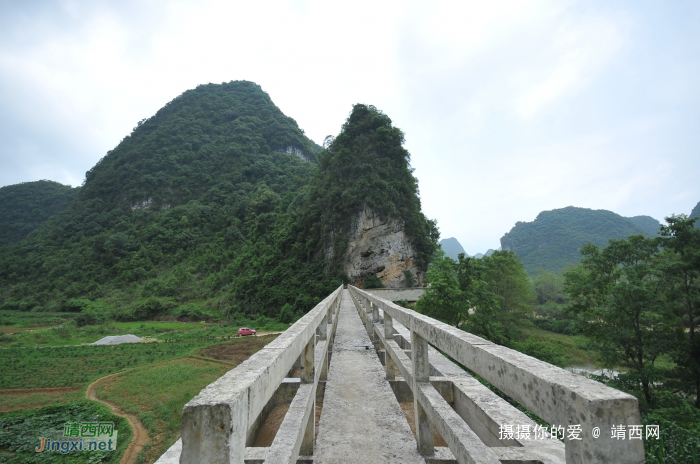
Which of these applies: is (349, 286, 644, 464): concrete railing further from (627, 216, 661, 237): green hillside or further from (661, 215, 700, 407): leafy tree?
(627, 216, 661, 237): green hillside

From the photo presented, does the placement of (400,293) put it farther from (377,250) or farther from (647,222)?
(647,222)

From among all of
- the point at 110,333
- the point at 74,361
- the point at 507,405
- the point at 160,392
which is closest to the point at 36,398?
the point at 160,392

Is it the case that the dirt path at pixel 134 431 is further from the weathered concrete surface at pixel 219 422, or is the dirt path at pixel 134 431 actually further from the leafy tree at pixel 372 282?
the leafy tree at pixel 372 282

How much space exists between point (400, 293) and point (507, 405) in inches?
1058

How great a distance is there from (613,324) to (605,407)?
20.1 meters

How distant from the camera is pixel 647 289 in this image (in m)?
13.7

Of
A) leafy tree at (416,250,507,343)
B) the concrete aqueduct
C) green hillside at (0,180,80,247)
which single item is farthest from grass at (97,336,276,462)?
green hillside at (0,180,80,247)

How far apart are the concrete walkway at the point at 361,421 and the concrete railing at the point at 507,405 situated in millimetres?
327

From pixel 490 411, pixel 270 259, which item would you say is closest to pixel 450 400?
pixel 490 411

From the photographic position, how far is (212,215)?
5769 cm

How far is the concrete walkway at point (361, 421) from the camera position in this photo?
243 centimetres

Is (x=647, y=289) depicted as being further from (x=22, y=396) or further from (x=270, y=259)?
Result: (x=270, y=259)

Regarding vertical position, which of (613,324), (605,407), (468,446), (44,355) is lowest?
(44,355)

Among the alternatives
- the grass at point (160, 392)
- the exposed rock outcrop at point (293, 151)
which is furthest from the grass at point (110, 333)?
the exposed rock outcrop at point (293, 151)
